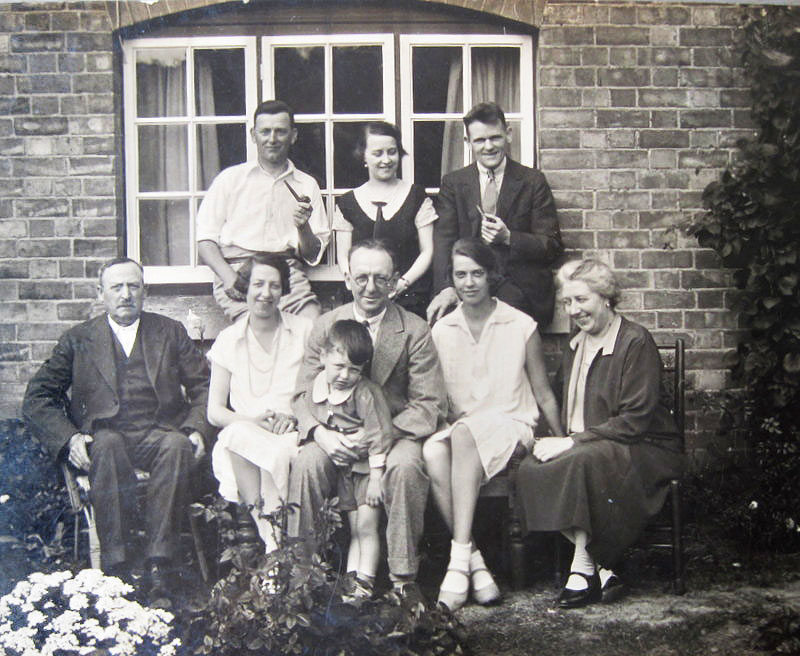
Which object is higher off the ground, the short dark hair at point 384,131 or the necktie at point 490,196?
the short dark hair at point 384,131

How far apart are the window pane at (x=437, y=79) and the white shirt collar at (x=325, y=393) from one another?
1.73m

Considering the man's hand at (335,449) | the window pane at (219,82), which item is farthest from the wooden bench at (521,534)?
the window pane at (219,82)

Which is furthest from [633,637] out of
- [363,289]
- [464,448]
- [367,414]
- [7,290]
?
[7,290]

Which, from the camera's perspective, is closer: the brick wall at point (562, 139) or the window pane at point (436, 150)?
the brick wall at point (562, 139)

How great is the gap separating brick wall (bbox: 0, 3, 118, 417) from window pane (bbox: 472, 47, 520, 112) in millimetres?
1907

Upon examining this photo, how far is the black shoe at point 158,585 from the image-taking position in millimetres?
3756

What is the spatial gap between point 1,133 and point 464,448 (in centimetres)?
286

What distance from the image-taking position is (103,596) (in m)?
3.36

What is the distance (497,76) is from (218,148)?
5.04ft

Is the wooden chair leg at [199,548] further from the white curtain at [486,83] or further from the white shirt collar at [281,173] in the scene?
the white curtain at [486,83]

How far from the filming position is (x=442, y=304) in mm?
4738

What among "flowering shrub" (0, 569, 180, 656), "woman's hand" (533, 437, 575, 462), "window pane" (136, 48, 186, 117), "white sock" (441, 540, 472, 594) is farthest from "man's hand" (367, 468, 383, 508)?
"window pane" (136, 48, 186, 117)

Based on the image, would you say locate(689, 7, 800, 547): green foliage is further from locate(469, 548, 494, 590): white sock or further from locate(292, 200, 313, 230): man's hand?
locate(292, 200, 313, 230): man's hand

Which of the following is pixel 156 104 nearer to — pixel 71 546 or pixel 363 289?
pixel 363 289
